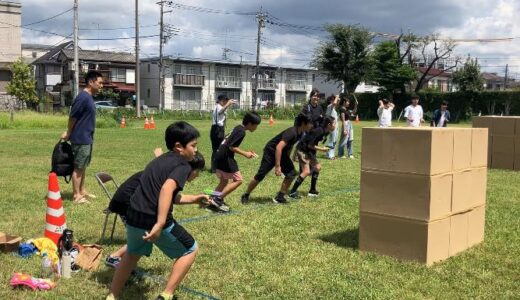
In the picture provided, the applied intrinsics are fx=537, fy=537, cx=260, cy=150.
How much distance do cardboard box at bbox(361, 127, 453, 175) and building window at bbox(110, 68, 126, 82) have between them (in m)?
61.0

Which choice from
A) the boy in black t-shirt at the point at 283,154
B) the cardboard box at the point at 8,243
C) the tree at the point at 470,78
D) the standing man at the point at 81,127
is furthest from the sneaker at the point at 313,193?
the tree at the point at 470,78

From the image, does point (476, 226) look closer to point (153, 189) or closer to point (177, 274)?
point (177, 274)

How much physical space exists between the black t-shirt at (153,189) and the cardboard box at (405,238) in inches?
104

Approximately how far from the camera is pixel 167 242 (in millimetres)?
4035

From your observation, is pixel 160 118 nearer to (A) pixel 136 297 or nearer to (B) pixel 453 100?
(B) pixel 453 100

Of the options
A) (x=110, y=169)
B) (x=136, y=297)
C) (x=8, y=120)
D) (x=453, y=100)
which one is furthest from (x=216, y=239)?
(x=453, y=100)

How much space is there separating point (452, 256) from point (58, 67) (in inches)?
2521

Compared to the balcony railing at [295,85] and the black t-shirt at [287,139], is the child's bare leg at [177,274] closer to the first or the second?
the black t-shirt at [287,139]

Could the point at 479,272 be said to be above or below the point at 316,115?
below

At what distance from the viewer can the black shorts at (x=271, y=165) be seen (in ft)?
27.5

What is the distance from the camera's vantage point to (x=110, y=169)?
41.1 feet

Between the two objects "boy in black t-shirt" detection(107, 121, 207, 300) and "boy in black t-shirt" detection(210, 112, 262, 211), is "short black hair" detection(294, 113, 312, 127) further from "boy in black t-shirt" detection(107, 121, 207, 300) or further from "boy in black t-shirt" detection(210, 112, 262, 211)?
"boy in black t-shirt" detection(107, 121, 207, 300)

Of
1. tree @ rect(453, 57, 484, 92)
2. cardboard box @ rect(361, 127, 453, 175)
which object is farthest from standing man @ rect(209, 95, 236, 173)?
tree @ rect(453, 57, 484, 92)

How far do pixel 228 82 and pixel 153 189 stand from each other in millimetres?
67414
